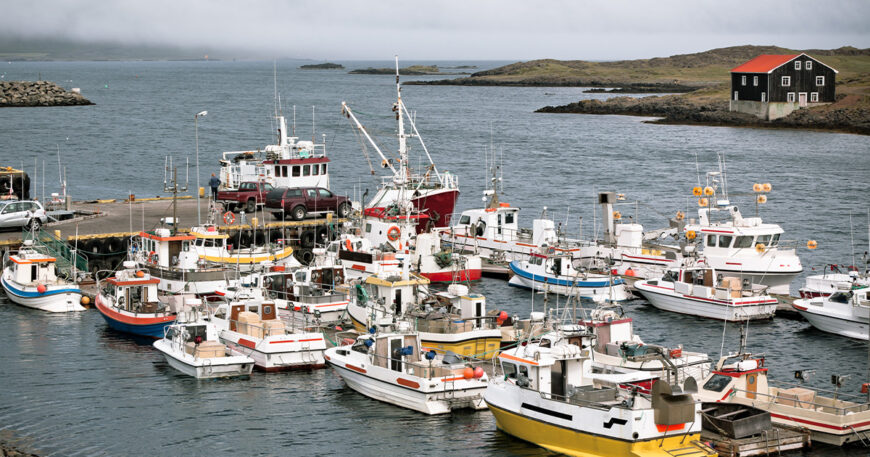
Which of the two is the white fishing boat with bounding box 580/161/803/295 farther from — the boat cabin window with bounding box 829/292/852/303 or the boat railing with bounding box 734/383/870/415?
the boat railing with bounding box 734/383/870/415

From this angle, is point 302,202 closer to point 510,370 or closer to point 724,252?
point 724,252

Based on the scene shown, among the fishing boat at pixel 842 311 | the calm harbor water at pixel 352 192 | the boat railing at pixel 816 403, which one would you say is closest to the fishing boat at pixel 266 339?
the calm harbor water at pixel 352 192

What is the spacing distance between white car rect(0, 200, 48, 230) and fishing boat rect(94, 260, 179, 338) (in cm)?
1198

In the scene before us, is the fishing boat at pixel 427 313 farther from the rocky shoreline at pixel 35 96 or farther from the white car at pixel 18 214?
the rocky shoreline at pixel 35 96

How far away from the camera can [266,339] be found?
32500 mm

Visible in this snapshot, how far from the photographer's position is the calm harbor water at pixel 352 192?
91.0ft

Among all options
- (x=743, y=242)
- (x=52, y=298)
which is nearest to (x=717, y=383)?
(x=743, y=242)

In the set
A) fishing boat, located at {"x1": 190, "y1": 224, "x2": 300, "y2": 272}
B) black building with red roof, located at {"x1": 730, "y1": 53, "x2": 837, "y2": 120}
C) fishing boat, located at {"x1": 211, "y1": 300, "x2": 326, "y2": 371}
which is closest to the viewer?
fishing boat, located at {"x1": 211, "y1": 300, "x2": 326, "y2": 371}

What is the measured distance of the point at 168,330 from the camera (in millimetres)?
33938

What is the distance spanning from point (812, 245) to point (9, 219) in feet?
108

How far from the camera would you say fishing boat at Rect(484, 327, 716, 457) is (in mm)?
23391

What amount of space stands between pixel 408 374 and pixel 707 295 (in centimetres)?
1562

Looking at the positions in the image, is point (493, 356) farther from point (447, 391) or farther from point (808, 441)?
point (808, 441)

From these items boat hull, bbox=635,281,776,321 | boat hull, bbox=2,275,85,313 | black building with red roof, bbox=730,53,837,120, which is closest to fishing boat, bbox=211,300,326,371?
boat hull, bbox=2,275,85,313
